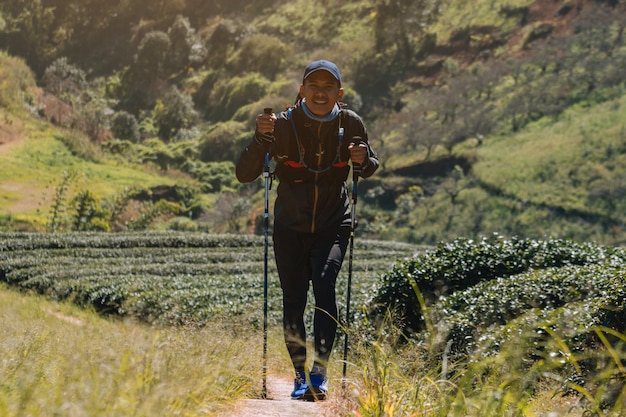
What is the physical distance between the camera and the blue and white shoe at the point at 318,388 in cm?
440

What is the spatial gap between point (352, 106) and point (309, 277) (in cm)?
3522

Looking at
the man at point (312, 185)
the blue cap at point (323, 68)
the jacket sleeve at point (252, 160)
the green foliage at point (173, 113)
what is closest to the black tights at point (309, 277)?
the man at point (312, 185)

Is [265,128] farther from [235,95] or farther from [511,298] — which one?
[235,95]

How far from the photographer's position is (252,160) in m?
4.87

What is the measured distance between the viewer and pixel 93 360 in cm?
→ 296

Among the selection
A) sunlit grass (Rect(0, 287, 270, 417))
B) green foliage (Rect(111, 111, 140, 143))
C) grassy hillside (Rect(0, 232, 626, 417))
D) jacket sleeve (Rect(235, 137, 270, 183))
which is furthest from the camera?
green foliage (Rect(111, 111, 140, 143))

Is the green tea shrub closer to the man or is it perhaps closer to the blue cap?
the man

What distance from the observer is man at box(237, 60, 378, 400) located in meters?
4.74

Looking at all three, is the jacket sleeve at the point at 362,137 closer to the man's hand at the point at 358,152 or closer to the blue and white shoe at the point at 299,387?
the man's hand at the point at 358,152

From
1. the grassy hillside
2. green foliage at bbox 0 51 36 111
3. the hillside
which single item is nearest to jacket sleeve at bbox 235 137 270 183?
the grassy hillside

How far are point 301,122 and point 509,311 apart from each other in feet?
11.9

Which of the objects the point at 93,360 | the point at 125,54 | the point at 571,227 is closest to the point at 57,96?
the point at 125,54

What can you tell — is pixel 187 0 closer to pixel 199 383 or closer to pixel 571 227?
pixel 571 227

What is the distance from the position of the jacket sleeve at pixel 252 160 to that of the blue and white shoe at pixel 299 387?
1.20 metres
